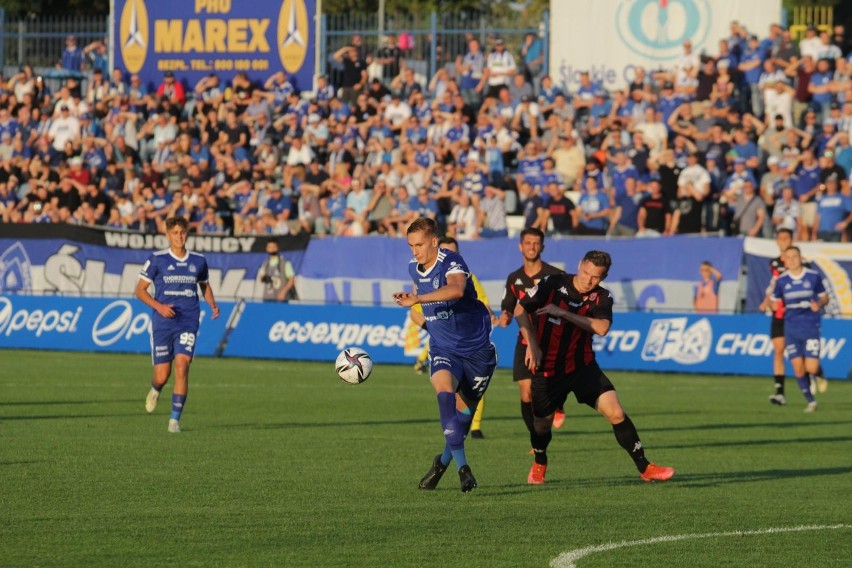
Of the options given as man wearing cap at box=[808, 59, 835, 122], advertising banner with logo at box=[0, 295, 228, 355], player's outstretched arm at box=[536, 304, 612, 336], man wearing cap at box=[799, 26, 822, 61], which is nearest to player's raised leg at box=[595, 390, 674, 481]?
player's outstretched arm at box=[536, 304, 612, 336]

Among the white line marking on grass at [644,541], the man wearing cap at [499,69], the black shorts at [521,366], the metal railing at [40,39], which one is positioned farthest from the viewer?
the metal railing at [40,39]

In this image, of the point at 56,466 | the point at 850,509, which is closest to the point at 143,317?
the point at 56,466

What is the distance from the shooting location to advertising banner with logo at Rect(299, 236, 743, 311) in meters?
26.3

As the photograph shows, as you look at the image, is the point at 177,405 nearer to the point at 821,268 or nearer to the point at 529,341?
the point at 529,341

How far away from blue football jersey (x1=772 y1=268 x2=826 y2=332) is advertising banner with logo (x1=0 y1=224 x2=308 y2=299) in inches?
462

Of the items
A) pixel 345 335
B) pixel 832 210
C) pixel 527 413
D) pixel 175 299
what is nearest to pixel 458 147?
pixel 345 335

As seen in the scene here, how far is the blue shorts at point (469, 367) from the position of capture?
37.4 ft

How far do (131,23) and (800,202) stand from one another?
1828 cm

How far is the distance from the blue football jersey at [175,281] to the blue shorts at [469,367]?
15.7ft

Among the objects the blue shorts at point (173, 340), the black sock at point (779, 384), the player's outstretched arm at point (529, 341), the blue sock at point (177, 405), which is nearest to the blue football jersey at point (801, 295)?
the black sock at point (779, 384)

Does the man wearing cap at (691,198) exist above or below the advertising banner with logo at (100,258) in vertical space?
above

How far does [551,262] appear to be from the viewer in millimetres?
27109

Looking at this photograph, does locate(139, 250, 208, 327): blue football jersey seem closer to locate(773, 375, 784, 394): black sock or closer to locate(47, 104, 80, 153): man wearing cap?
locate(773, 375, 784, 394): black sock

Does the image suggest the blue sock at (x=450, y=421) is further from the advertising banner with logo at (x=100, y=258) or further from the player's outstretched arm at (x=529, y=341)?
the advertising banner with logo at (x=100, y=258)
